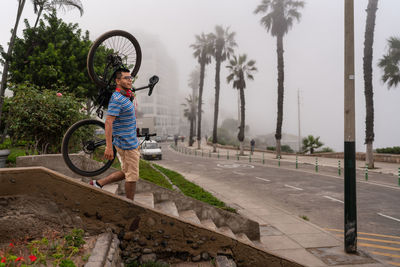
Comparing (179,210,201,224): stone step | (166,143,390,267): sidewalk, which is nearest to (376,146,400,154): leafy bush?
(166,143,390,267): sidewalk

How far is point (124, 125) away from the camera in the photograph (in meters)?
4.12

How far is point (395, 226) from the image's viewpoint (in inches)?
304

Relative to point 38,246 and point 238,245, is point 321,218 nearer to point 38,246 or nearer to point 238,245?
point 238,245

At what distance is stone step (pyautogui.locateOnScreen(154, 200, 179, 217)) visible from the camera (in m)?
5.20

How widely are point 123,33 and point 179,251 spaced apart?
3.50 m

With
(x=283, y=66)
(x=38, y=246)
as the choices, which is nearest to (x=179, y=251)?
(x=38, y=246)

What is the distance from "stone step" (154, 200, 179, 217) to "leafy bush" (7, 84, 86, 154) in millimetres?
4968

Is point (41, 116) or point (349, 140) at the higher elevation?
point (41, 116)

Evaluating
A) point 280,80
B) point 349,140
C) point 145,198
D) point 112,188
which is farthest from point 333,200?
point 280,80

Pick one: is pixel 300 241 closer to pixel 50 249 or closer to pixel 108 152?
pixel 108 152

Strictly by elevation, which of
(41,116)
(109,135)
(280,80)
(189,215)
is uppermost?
(280,80)

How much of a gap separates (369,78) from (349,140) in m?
18.4

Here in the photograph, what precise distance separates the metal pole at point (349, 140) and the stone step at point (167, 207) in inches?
136

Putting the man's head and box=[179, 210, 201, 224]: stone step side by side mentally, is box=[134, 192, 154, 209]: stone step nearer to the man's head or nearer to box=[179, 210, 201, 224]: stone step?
box=[179, 210, 201, 224]: stone step
